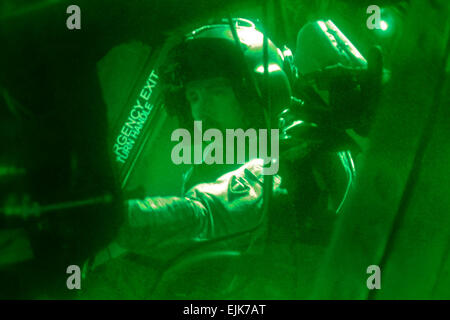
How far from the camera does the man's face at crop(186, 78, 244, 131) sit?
5.05ft

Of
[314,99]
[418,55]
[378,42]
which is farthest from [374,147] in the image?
[378,42]

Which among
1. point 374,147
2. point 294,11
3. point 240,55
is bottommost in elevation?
point 374,147

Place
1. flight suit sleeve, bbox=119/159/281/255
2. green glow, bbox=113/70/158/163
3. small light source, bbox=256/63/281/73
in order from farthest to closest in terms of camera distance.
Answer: green glow, bbox=113/70/158/163
small light source, bbox=256/63/281/73
flight suit sleeve, bbox=119/159/281/255

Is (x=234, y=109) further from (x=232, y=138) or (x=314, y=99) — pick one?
(x=314, y=99)

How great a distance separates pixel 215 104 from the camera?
1.56 m

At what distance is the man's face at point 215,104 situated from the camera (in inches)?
60.6

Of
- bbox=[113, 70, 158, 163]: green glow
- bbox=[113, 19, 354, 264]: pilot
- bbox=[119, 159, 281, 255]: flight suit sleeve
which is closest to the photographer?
bbox=[119, 159, 281, 255]: flight suit sleeve

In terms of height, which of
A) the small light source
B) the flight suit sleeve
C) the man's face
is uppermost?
the small light source

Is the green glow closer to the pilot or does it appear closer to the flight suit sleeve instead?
the pilot

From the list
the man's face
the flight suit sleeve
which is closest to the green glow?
the man's face

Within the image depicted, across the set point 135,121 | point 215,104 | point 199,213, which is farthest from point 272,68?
point 135,121

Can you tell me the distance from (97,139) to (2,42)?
11.5 inches

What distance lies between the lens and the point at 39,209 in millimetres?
876

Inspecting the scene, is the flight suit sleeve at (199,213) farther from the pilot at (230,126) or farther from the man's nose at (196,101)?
the man's nose at (196,101)
